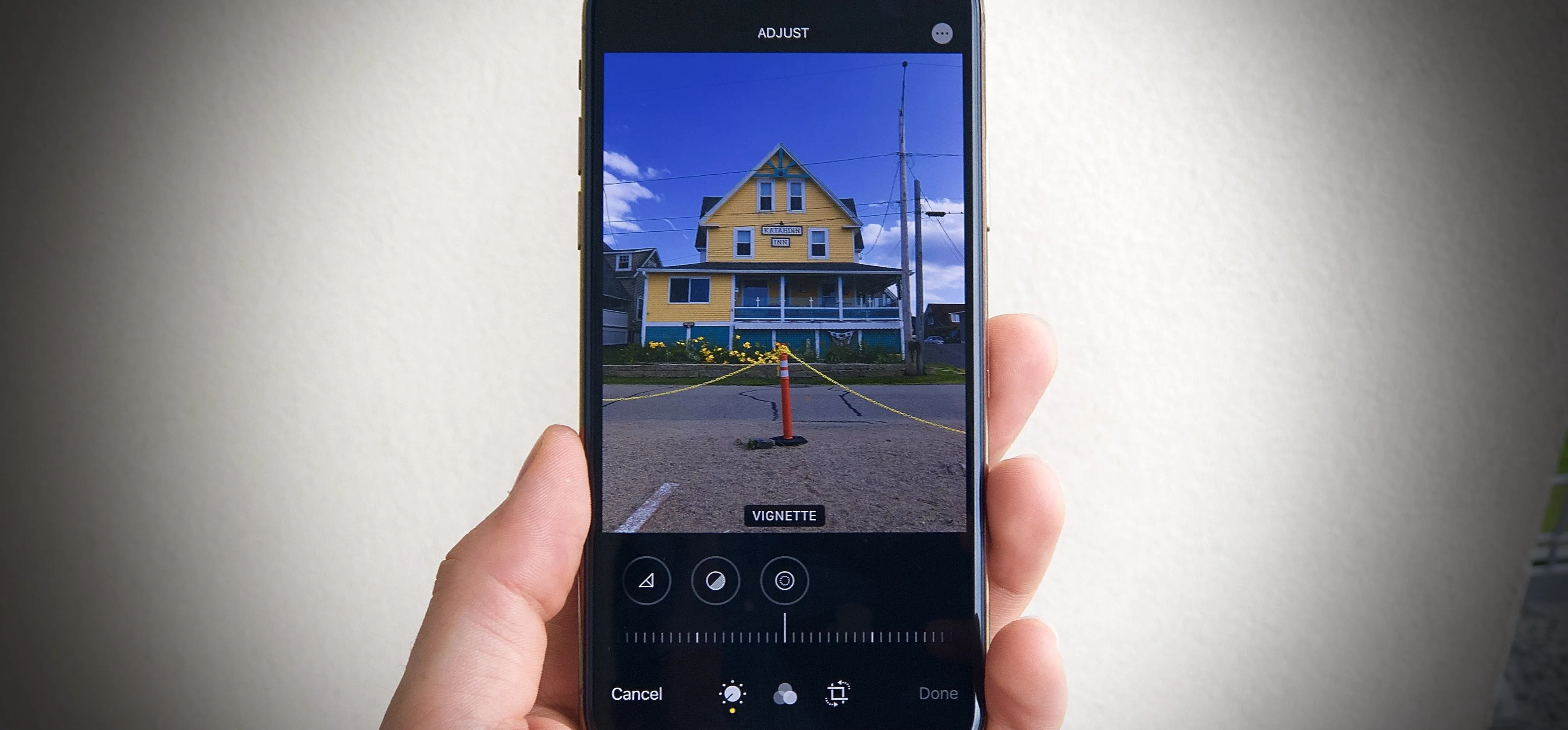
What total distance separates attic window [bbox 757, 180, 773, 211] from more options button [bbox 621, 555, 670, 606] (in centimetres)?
29

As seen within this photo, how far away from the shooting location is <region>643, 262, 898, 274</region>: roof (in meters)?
0.52

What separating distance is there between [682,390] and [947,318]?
0.74 feet

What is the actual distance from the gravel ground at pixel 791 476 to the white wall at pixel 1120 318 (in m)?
0.21

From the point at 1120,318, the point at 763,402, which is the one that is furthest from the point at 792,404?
the point at 1120,318

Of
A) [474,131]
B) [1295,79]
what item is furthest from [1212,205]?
[474,131]

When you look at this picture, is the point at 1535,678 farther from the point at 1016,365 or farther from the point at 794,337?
the point at 794,337

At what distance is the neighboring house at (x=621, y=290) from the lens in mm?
522

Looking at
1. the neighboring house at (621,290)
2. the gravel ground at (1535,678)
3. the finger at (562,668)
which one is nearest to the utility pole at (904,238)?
the neighboring house at (621,290)

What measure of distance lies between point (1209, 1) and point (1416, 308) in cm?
39

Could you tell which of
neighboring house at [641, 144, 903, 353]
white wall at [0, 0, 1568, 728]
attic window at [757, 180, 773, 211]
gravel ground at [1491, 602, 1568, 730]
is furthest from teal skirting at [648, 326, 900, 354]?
gravel ground at [1491, 602, 1568, 730]

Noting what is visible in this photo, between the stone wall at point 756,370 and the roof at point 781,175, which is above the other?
the roof at point 781,175

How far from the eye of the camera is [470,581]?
1.42 feet

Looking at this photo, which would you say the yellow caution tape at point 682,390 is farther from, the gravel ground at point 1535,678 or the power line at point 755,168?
the gravel ground at point 1535,678

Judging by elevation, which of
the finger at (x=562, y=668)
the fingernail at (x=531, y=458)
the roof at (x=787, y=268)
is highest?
the roof at (x=787, y=268)
